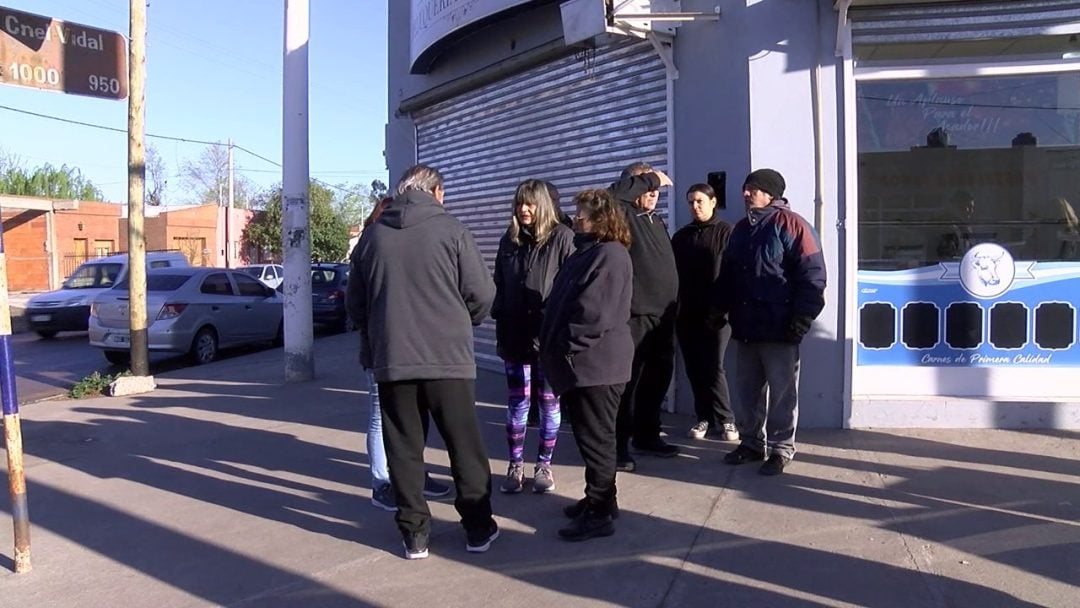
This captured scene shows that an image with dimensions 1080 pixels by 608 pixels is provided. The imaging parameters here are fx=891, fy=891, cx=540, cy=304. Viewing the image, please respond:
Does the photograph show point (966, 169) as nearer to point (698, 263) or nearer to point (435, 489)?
point (698, 263)

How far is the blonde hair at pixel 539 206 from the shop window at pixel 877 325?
9.03 feet

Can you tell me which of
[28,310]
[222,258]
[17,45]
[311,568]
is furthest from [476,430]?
[222,258]

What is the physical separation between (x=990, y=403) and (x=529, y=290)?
3.50m

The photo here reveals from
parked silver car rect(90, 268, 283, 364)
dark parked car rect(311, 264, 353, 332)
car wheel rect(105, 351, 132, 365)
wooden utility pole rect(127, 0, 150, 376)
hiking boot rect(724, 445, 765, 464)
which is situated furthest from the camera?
dark parked car rect(311, 264, 353, 332)

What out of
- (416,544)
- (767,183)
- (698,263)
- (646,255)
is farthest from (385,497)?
(767,183)

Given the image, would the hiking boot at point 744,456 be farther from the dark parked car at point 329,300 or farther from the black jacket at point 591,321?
the dark parked car at point 329,300

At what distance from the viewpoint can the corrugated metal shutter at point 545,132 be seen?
7555 millimetres

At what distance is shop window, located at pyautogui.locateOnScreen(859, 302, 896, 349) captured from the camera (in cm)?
654

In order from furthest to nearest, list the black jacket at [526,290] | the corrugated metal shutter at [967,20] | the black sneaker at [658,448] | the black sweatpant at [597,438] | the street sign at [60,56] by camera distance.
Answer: the corrugated metal shutter at [967,20] < the black sneaker at [658,448] < the black jacket at [526,290] < the street sign at [60,56] < the black sweatpant at [597,438]

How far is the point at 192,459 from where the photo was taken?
6.62 m

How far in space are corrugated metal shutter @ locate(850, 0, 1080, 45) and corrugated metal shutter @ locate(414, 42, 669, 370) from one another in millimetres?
1739

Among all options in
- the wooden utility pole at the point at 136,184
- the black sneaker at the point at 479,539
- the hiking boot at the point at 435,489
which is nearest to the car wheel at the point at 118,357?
the wooden utility pole at the point at 136,184

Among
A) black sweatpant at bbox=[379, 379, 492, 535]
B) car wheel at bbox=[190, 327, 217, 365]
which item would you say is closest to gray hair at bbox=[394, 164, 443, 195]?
black sweatpant at bbox=[379, 379, 492, 535]

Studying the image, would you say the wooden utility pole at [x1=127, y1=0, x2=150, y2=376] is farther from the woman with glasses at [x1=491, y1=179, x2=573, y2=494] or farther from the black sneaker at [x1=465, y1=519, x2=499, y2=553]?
the black sneaker at [x1=465, y1=519, x2=499, y2=553]
